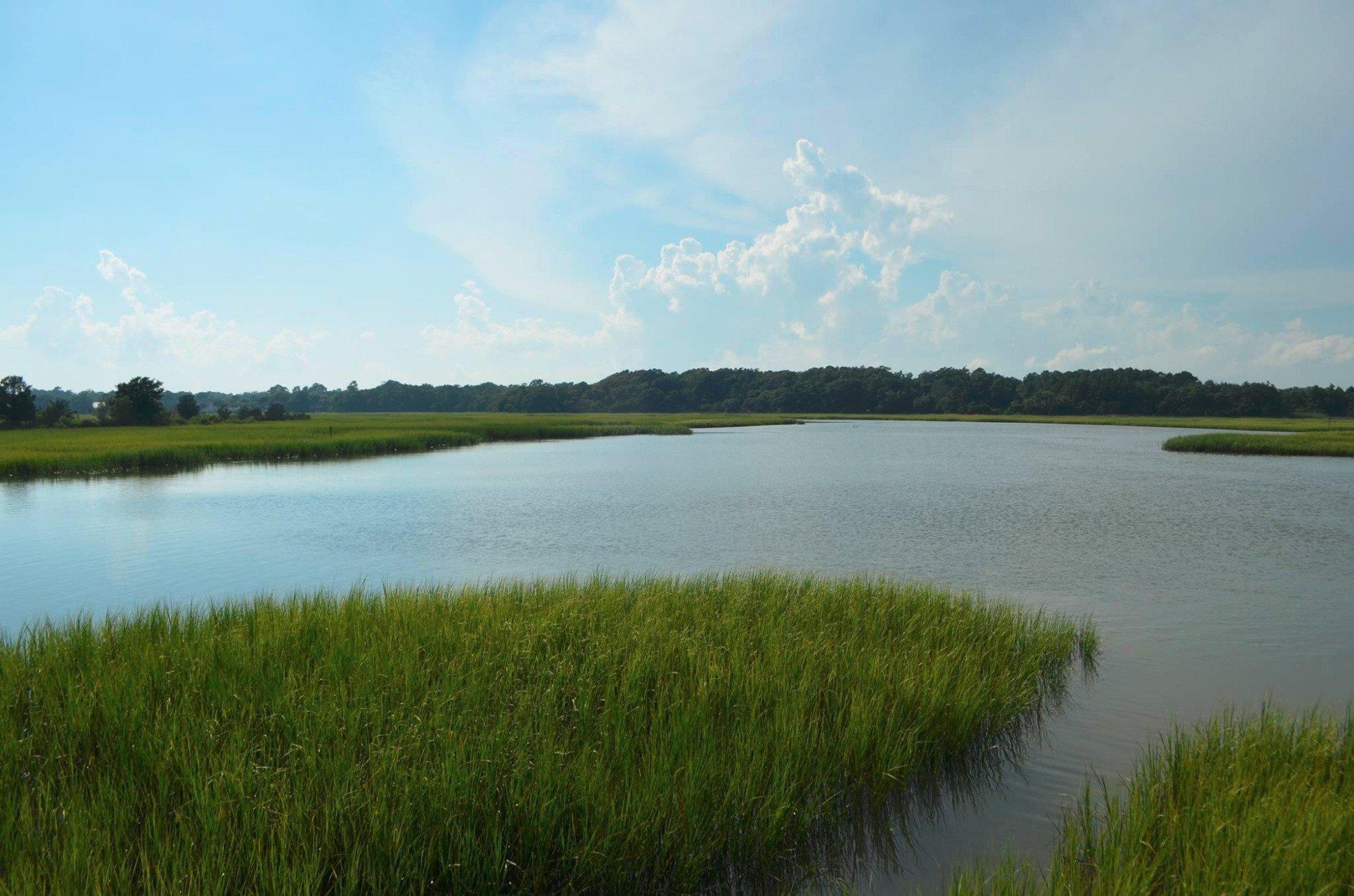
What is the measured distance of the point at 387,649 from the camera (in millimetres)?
7293

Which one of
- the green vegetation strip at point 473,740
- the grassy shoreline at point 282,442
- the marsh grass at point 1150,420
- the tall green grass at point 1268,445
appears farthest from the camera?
the marsh grass at point 1150,420

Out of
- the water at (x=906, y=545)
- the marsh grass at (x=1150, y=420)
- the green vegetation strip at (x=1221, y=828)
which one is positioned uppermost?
the marsh grass at (x=1150, y=420)

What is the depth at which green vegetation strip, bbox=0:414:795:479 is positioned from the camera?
32438 millimetres

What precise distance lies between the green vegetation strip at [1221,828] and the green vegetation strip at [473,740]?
1353 millimetres

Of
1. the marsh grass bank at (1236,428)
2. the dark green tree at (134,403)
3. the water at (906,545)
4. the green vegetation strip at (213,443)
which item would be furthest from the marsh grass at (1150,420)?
the dark green tree at (134,403)

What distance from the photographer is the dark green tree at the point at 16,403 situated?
52438 millimetres

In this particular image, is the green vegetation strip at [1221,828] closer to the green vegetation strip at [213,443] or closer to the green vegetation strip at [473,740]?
the green vegetation strip at [473,740]

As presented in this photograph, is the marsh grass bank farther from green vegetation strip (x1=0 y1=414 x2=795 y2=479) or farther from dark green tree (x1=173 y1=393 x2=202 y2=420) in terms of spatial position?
dark green tree (x1=173 y1=393 x2=202 y2=420)

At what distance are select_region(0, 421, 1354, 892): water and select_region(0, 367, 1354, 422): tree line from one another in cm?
8361

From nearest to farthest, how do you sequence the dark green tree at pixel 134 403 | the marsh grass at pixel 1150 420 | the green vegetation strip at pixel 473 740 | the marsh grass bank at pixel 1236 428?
the green vegetation strip at pixel 473 740 → the marsh grass bank at pixel 1236 428 → the dark green tree at pixel 134 403 → the marsh grass at pixel 1150 420

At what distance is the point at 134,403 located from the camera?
201 ft

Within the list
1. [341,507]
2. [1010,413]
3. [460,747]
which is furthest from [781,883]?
[1010,413]

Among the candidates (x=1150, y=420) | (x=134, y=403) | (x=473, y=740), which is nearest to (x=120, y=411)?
(x=134, y=403)

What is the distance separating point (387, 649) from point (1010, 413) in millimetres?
130668
